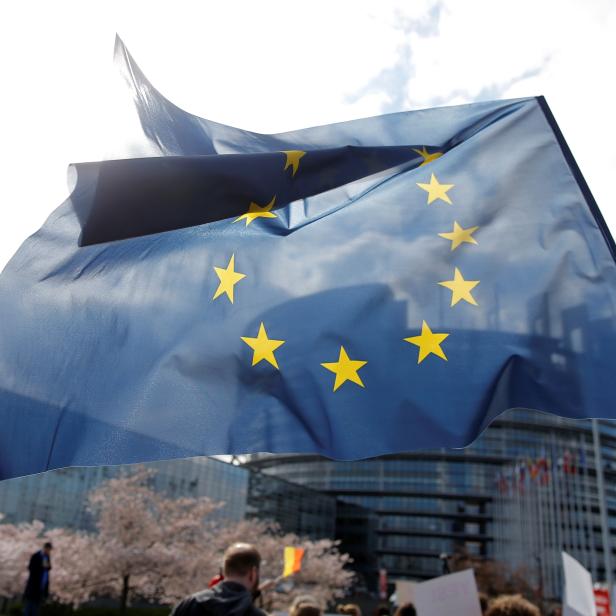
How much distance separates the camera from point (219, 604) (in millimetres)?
3627

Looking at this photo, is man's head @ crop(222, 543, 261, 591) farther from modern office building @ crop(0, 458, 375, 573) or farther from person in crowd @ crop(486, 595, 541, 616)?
modern office building @ crop(0, 458, 375, 573)

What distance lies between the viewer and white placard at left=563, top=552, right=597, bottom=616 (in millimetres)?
4738

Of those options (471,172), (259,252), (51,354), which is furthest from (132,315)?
(471,172)

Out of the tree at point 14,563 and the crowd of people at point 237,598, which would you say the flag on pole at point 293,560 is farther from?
the tree at point 14,563

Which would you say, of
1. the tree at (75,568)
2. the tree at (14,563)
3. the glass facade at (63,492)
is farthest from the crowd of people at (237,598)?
the glass facade at (63,492)

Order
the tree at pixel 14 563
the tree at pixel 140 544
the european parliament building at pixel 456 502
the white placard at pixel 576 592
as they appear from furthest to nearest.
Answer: the european parliament building at pixel 456 502 < the tree at pixel 140 544 < the tree at pixel 14 563 < the white placard at pixel 576 592

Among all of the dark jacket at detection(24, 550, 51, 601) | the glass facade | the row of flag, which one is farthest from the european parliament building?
the dark jacket at detection(24, 550, 51, 601)

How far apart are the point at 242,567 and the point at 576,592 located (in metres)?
2.35

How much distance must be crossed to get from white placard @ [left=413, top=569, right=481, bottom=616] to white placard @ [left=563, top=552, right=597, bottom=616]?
106 cm

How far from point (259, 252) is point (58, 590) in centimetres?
3491

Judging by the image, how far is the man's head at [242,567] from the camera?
→ 12.4 ft

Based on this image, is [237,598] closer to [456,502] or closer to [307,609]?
[307,609]

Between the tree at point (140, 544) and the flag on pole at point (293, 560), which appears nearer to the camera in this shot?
the flag on pole at point (293, 560)

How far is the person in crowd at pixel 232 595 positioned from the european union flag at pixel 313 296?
53 centimetres
